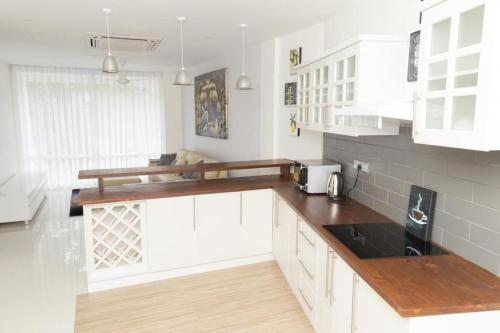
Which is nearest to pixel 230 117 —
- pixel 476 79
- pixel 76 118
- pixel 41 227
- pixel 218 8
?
pixel 218 8

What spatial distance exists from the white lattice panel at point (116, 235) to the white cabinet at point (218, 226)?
54 centimetres

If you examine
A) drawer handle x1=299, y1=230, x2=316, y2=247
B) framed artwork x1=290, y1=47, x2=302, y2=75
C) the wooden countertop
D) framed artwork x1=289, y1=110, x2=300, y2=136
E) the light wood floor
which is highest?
framed artwork x1=290, y1=47, x2=302, y2=75

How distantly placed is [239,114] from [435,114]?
3.79 metres

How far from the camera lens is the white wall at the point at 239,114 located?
4609 millimetres

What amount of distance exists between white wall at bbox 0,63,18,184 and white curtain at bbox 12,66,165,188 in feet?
0.80

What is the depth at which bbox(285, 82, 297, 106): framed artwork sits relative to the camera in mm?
3734

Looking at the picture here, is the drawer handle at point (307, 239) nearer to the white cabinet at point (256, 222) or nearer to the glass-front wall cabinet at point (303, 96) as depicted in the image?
the white cabinet at point (256, 222)

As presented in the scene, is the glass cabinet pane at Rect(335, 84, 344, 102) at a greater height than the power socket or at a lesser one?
greater

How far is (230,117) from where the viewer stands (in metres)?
5.45

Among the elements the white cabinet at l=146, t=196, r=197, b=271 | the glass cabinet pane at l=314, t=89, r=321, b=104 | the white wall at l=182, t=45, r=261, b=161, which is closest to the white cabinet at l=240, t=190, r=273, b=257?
the white cabinet at l=146, t=196, r=197, b=271

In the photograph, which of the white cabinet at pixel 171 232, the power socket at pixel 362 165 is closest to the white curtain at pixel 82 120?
the white cabinet at pixel 171 232

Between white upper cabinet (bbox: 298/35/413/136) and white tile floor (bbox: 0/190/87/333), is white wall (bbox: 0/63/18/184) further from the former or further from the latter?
white upper cabinet (bbox: 298/35/413/136)

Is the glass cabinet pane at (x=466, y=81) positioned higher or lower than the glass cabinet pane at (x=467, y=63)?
lower

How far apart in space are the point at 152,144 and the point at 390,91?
6.43 meters
